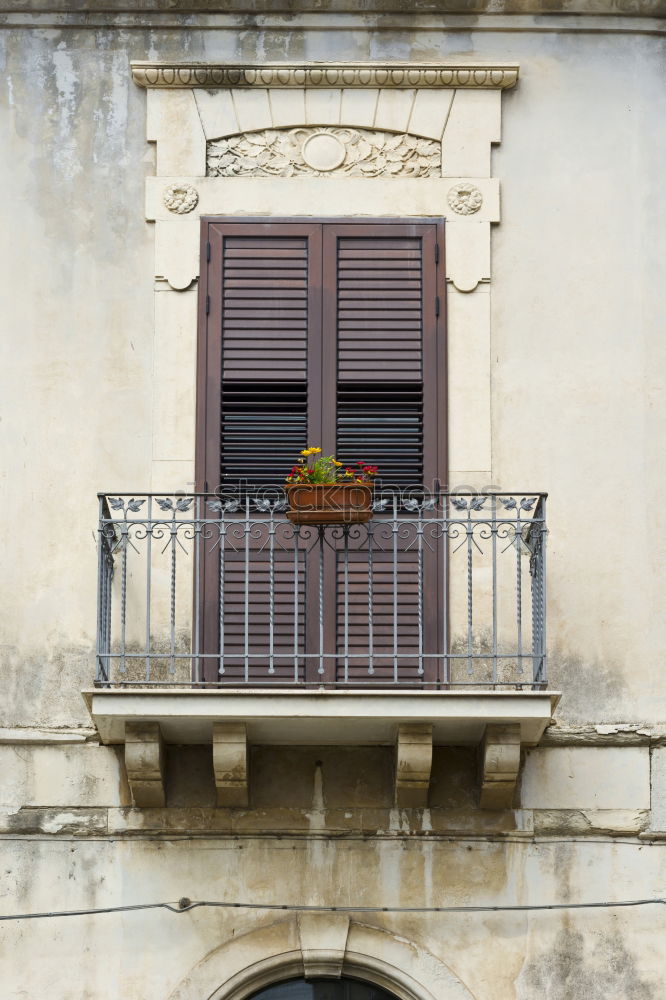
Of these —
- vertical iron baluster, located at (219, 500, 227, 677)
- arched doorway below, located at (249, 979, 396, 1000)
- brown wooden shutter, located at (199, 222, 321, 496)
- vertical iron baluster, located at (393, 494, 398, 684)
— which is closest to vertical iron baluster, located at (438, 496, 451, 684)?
vertical iron baluster, located at (393, 494, 398, 684)

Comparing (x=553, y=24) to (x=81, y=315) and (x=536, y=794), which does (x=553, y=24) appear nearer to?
(x=81, y=315)

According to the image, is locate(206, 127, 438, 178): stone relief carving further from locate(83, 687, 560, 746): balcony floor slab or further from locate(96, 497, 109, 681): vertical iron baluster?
locate(83, 687, 560, 746): balcony floor slab

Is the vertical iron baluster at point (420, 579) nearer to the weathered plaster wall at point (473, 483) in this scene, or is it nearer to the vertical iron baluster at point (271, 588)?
the weathered plaster wall at point (473, 483)

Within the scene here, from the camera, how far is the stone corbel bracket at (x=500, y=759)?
35.9 feet

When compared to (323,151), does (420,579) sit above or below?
below

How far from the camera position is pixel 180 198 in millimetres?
12086

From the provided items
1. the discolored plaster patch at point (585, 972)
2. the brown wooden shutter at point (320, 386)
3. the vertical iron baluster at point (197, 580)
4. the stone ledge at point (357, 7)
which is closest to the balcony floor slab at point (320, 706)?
the vertical iron baluster at point (197, 580)

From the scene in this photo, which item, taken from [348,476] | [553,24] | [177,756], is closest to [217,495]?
[348,476]

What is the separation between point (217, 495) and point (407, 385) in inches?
54.4

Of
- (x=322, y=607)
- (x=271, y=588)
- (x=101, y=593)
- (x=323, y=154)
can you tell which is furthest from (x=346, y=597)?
(x=323, y=154)

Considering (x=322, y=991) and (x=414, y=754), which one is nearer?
(x=414, y=754)

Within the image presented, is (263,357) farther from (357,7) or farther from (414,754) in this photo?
(414,754)

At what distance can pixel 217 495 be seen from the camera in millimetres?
11180

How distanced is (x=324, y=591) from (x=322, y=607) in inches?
15.9
